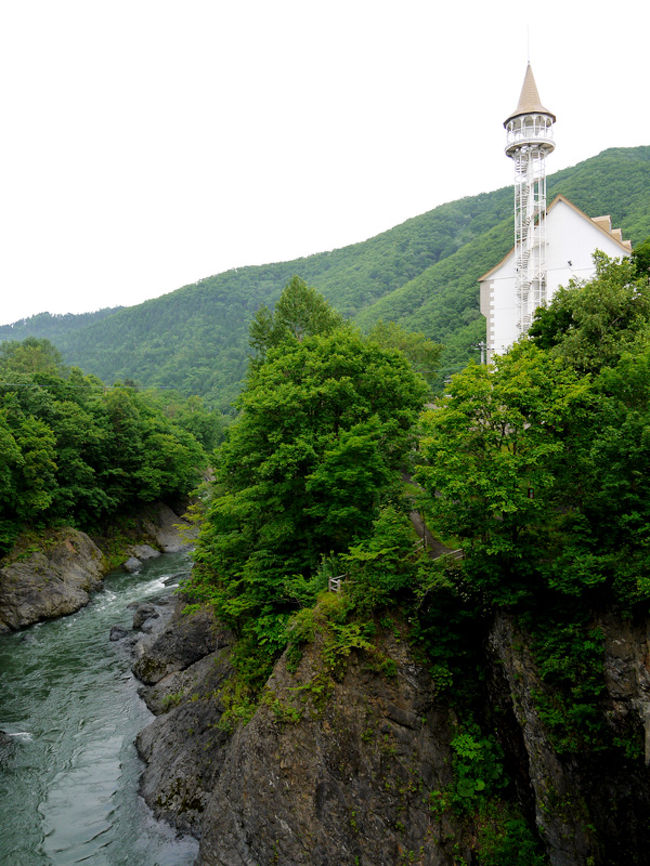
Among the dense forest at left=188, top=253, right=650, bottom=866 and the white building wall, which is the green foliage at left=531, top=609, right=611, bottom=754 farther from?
the white building wall

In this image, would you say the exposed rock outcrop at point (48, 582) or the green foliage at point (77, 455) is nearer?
the exposed rock outcrop at point (48, 582)

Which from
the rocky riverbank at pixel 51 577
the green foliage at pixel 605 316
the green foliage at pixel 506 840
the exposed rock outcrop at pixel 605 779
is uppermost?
the green foliage at pixel 605 316

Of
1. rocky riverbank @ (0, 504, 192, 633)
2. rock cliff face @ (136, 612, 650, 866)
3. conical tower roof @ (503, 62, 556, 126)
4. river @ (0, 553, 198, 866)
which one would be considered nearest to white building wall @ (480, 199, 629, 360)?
conical tower roof @ (503, 62, 556, 126)

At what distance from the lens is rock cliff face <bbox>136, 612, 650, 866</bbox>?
12172 mm

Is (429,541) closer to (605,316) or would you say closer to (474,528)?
(474,528)

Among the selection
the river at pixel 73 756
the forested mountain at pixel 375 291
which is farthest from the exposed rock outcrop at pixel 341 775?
the forested mountain at pixel 375 291

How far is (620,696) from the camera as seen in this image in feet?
40.5

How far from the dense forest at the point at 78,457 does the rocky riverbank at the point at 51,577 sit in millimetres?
1543

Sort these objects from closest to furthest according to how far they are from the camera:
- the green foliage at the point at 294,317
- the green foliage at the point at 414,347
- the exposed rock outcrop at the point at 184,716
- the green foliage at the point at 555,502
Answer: the green foliage at the point at 555,502
the exposed rock outcrop at the point at 184,716
the green foliage at the point at 294,317
the green foliage at the point at 414,347

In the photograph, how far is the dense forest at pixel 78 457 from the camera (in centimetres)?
3775

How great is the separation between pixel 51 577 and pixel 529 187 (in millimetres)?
40965

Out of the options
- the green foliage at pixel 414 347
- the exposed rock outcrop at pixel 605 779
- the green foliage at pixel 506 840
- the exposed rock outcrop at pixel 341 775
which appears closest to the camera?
A: the exposed rock outcrop at pixel 605 779

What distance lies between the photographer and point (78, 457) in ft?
153

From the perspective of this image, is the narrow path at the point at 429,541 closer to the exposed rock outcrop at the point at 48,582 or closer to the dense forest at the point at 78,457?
the exposed rock outcrop at the point at 48,582
